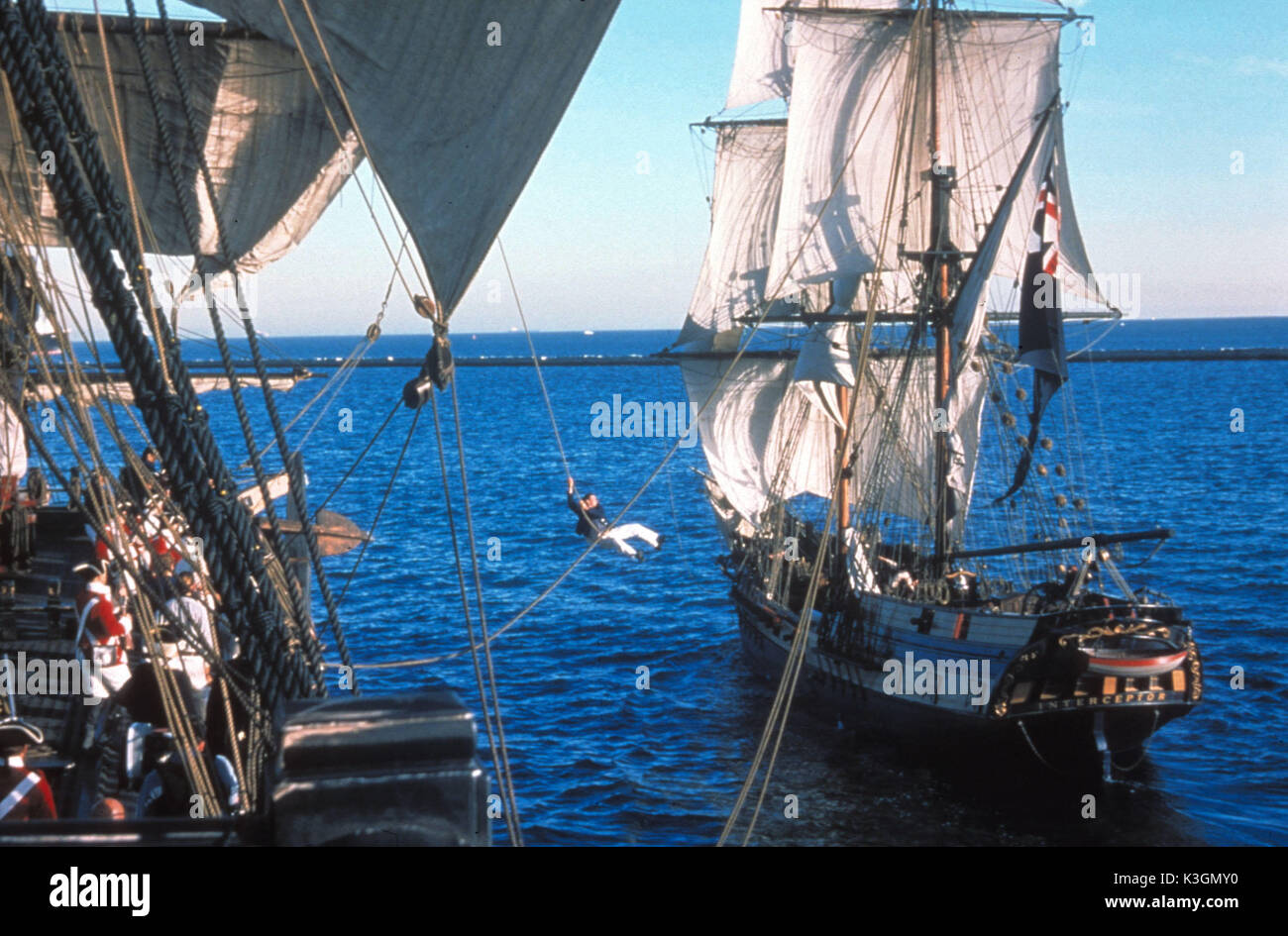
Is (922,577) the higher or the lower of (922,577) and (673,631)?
the higher

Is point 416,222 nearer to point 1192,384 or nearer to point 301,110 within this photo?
point 301,110

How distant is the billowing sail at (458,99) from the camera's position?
1063 cm

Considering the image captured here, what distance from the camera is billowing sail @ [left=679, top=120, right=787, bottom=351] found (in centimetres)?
4703

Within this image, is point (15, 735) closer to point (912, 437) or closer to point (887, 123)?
point (912, 437)

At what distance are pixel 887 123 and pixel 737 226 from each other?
11758 millimetres


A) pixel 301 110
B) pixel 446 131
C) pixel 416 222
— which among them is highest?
pixel 301 110

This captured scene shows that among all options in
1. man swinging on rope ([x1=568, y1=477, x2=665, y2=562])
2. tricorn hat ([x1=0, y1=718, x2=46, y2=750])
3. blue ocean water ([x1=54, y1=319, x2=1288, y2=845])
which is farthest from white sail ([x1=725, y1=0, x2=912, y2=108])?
tricorn hat ([x1=0, y1=718, x2=46, y2=750])

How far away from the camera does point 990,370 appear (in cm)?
3547

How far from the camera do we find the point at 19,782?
709 cm

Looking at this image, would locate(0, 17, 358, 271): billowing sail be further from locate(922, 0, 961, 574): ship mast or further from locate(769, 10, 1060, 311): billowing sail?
locate(769, 10, 1060, 311): billowing sail

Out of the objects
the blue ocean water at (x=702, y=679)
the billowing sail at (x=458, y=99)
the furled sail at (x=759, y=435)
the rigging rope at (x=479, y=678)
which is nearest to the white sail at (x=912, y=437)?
the furled sail at (x=759, y=435)
